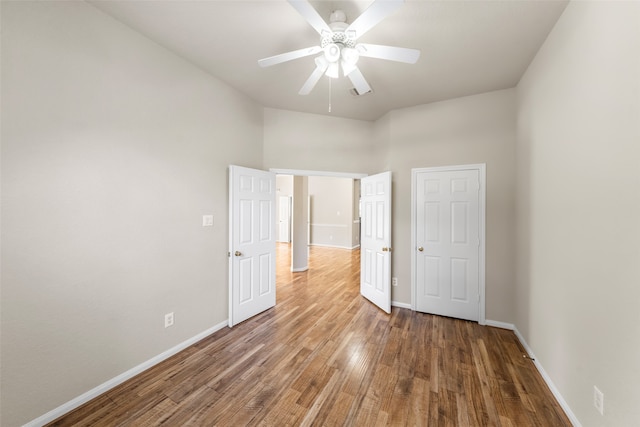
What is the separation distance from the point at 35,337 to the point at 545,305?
12.8 feet

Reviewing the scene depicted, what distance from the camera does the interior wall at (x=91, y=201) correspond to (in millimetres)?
1533

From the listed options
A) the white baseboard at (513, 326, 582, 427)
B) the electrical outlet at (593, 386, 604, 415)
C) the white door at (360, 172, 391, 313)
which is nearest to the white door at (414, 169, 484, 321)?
the white door at (360, 172, 391, 313)

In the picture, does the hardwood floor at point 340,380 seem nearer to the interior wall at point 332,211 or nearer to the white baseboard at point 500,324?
the white baseboard at point 500,324

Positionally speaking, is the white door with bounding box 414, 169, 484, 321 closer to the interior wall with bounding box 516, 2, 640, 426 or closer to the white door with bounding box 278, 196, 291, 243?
the interior wall with bounding box 516, 2, 640, 426

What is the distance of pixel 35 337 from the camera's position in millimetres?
1603

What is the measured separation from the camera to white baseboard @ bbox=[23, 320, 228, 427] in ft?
5.41

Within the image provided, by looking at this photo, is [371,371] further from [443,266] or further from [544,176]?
[544,176]

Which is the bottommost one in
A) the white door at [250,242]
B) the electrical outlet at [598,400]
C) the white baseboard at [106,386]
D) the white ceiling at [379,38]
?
the white baseboard at [106,386]

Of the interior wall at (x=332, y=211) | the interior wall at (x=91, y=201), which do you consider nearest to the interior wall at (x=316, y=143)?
the interior wall at (x=91, y=201)

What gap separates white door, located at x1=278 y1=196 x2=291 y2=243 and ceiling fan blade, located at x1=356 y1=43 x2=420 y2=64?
834 centimetres

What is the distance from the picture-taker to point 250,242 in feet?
10.7

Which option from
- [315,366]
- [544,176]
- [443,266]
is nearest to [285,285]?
[315,366]

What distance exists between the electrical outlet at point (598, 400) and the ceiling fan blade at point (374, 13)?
8.00 ft

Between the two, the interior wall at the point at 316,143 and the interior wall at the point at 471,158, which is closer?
the interior wall at the point at 471,158
